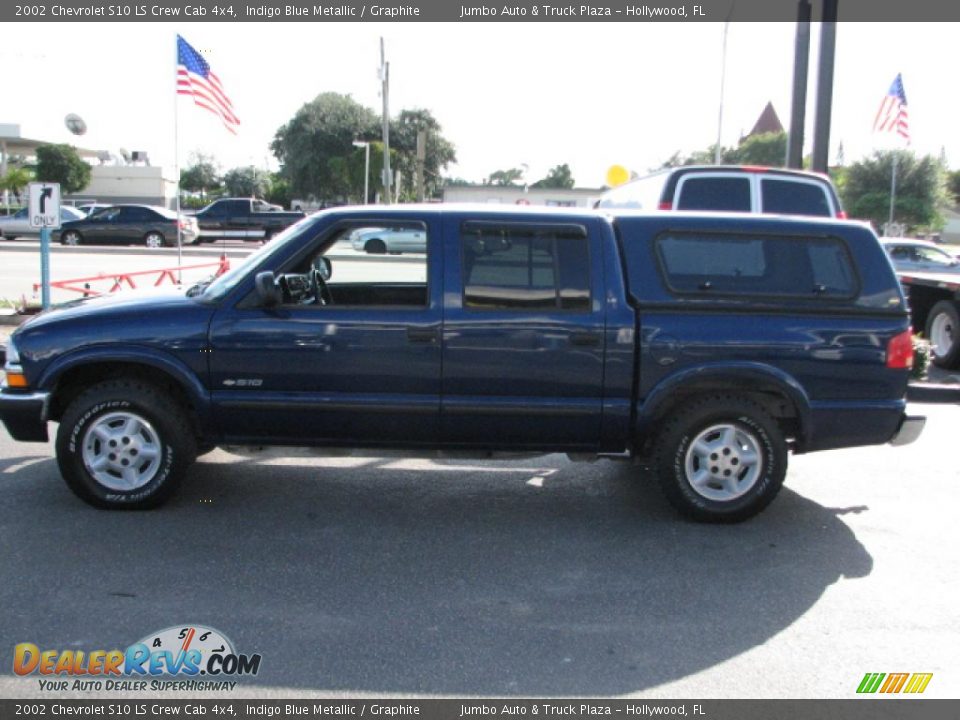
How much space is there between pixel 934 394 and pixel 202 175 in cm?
7964

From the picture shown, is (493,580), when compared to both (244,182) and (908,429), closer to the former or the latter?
(908,429)

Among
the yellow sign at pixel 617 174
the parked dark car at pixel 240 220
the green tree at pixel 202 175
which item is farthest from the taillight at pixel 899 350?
the green tree at pixel 202 175

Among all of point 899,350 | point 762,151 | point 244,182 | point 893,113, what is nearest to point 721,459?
point 899,350

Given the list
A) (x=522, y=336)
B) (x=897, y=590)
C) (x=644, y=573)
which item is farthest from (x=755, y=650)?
(x=522, y=336)

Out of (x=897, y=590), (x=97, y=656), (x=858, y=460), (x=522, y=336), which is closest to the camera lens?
(x=97, y=656)

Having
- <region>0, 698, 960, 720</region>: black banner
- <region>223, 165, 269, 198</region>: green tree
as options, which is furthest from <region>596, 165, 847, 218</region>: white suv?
<region>223, 165, 269, 198</region>: green tree

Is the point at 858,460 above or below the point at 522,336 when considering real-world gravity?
below

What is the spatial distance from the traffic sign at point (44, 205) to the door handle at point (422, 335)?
25.0ft

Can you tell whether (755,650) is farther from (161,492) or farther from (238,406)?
(161,492)

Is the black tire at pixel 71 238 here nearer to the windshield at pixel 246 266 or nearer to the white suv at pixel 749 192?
the white suv at pixel 749 192

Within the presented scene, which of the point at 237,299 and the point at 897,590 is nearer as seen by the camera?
the point at 897,590

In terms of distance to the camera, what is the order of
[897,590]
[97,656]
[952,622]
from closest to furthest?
[97,656]
[952,622]
[897,590]

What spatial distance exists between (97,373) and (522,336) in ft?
8.66

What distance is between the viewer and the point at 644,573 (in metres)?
4.71
